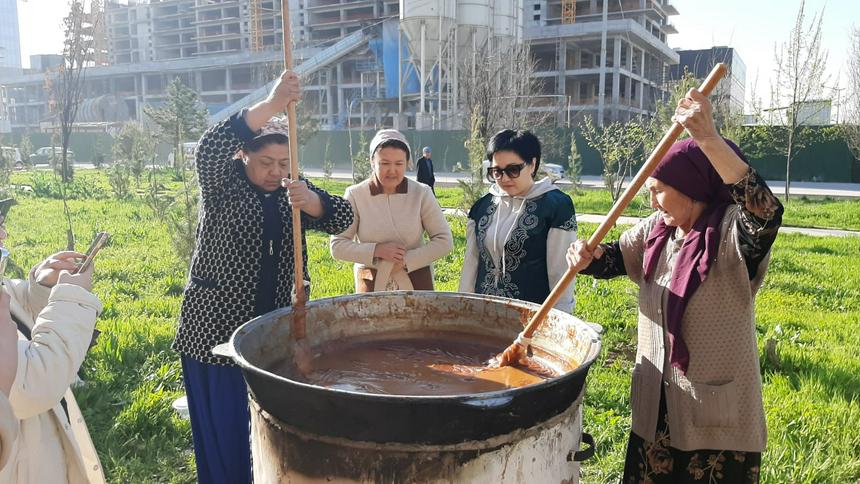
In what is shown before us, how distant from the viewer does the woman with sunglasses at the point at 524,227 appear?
9.41ft

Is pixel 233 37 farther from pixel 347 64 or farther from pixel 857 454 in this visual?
pixel 857 454

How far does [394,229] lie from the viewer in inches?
133

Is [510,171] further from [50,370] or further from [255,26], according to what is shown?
[255,26]

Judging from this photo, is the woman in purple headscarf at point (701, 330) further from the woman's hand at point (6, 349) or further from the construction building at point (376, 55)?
the construction building at point (376, 55)

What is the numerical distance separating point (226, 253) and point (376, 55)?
46.2 m

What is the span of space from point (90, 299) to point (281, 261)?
35.0 inches

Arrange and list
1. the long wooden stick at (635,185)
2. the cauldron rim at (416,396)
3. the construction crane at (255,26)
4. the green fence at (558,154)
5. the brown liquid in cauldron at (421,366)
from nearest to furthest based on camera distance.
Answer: the cauldron rim at (416,396), the long wooden stick at (635,185), the brown liquid in cauldron at (421,366), the green fence at (558,154), the construction crane at (255,26)

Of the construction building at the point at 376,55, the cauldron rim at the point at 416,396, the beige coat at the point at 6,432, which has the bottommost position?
the cauldron rim at the point at 416,396

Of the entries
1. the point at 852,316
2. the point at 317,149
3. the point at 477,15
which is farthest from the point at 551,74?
the point at 852,316

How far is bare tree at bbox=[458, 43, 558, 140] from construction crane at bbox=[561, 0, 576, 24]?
22.1 meters

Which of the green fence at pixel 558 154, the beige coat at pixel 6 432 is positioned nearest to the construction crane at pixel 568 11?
the green fence at pixel 558 154

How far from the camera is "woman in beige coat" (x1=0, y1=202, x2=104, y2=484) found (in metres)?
1.51

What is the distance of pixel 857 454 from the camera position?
324 cm

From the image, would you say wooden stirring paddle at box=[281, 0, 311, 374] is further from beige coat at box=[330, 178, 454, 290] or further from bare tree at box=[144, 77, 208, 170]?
bare tree at box=[144, 77, 208, 170]
